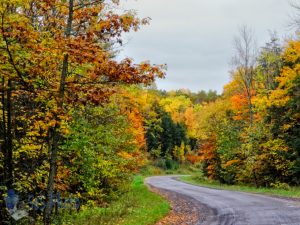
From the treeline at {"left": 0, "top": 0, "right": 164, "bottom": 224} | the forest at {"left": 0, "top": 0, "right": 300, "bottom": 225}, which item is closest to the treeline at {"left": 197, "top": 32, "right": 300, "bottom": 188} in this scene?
Answer: the forest at {"left": 0, "top": 0, "right": 300, "bottom": 225}

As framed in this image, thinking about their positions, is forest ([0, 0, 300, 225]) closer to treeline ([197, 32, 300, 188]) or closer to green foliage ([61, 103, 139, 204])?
green foliage ([61, 103, 139, 204])

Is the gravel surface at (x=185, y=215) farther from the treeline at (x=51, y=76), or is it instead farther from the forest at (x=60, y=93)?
the treeline at (x=51, y=76)

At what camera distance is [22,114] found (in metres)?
11.5

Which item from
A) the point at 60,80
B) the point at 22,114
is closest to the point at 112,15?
the point at 60,80

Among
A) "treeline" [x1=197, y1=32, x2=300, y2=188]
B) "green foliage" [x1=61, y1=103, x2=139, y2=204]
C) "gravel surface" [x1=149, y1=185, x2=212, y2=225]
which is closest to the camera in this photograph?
"green foliage" [x1=61, y1=103, x2=139, y2=204]

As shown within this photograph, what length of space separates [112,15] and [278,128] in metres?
24.6

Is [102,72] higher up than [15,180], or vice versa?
[102,72]

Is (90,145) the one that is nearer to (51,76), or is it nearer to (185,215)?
(51,76)

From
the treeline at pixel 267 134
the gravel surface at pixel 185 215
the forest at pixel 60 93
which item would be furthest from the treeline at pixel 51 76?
the treeline at pixel 267 134

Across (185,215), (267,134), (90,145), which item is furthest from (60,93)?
(267,134)

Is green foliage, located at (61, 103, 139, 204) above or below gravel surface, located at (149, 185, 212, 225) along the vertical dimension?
above

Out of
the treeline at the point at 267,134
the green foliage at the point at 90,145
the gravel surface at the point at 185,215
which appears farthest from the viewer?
the treeline at the point at 267,134

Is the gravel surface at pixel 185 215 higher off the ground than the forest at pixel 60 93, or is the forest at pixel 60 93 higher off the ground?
the forest at pixel 60 93

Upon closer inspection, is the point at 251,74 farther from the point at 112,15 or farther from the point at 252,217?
the point at 112,15
